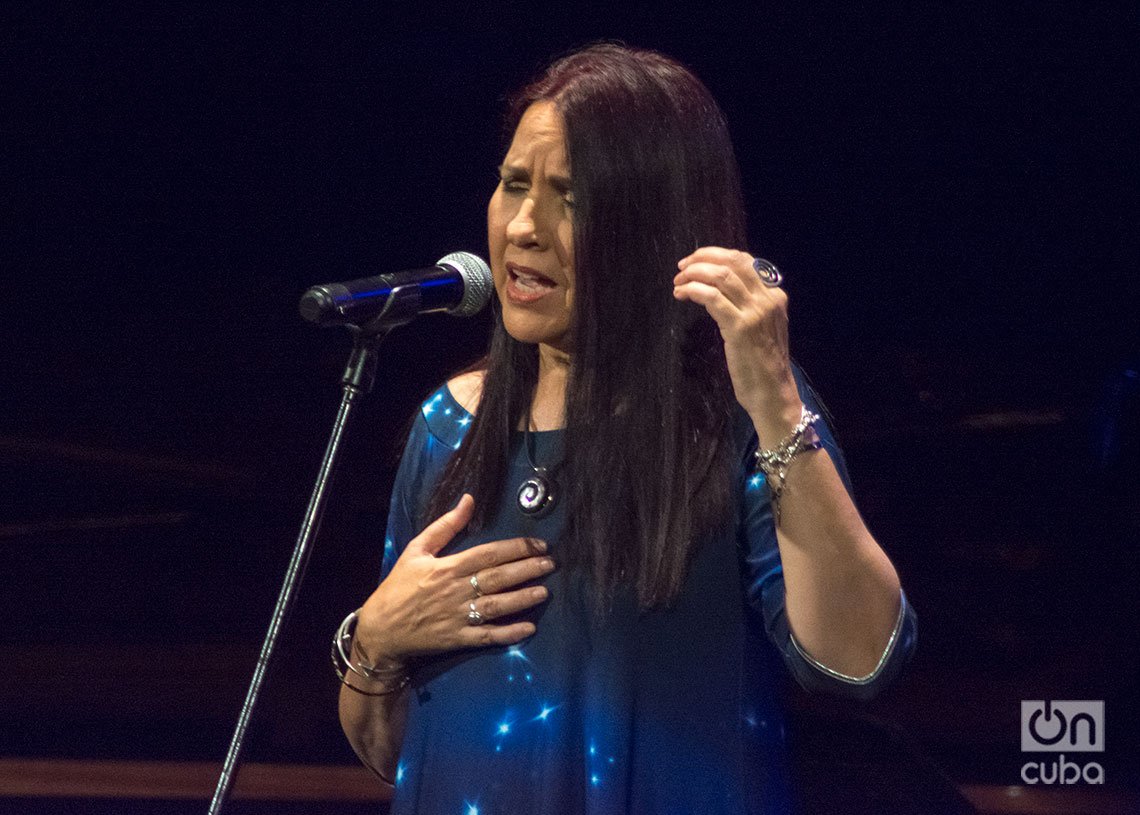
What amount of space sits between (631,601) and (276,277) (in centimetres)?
207

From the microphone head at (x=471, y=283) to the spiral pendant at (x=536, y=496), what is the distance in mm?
178

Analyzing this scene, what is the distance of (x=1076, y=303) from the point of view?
2441mm

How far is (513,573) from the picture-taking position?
123 centimetres

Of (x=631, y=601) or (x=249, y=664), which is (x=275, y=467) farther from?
(x=631, y=601)

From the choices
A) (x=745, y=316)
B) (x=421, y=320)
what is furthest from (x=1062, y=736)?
(x=421, y=320)

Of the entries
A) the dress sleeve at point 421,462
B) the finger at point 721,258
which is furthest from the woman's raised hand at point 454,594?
the finger at point 721,258

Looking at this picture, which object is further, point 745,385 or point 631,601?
point 631,601

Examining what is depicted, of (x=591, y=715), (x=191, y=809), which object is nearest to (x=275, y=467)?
(x=191, y=809)

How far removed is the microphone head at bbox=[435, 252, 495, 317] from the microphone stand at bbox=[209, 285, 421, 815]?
65 millimetres

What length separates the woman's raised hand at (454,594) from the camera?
123cm

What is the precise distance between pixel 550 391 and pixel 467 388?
0.42 feet

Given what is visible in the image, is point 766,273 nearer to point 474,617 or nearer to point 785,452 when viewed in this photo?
point 785,452

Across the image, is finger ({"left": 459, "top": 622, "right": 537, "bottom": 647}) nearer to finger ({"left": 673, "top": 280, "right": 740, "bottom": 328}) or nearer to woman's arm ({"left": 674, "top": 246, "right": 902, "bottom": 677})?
woman's arm ({"left": 674, "top": 246, "right": 902, "bottom": 677})

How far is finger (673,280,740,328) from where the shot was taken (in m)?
1.02
